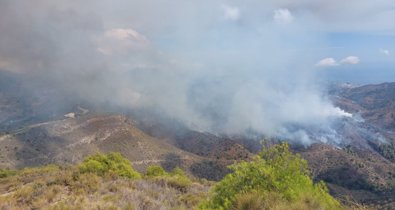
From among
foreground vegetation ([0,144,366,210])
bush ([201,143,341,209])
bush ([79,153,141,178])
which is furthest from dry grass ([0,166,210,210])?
bush ([201,143,341,209])

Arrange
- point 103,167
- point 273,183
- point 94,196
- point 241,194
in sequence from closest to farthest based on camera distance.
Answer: point 241,194 < point 273,183 < point 94,196 < point 103,167

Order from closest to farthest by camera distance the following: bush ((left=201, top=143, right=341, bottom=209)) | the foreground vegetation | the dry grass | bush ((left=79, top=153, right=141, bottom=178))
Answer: the foreground vegetation
bush ((left=201, top=143, right=341, bottom=209))
the dry grass
bush ((left=79, top=153, right=141, bottom=178))

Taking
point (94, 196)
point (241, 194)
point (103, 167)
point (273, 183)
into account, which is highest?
point (273, 183)

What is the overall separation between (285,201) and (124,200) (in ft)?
20.5

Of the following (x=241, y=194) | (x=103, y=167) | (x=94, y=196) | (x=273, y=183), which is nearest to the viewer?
(x=241, y=194)

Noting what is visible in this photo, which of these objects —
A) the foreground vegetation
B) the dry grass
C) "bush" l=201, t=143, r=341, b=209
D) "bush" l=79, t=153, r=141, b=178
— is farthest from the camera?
"bush" l=79, t=153, r=141, b=178

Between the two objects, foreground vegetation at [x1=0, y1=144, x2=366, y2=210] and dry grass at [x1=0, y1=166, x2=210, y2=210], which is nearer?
foreground vegetation at [x1=0, y1=144, x2=366, y2=210]

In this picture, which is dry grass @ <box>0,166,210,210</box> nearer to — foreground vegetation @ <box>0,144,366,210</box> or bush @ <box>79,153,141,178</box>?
foreground vegetation @ <box>0,144,366,210</box>

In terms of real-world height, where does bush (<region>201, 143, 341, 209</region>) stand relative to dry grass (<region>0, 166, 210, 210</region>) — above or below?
above

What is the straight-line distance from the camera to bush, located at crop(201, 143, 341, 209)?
36.4ft

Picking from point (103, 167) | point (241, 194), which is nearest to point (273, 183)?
point (241, 194)

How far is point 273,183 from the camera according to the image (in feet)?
37.8

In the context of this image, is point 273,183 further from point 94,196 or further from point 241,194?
point 94,196

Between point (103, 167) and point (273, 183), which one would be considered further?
point (103, 167)
